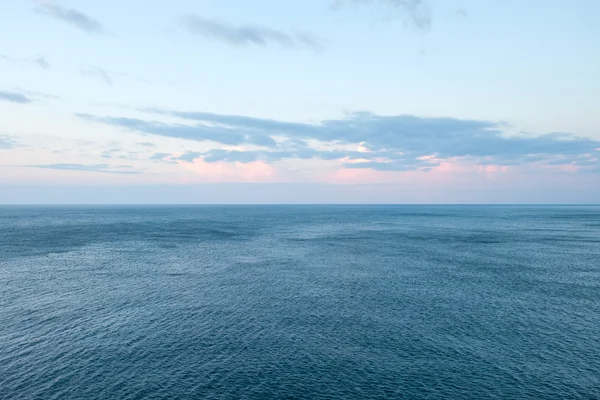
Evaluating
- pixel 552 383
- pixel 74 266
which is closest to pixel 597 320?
pixel 552 383

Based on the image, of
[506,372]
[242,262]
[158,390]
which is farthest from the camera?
[242,262]

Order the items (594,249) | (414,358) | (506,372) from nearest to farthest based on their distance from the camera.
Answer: (506,372), (414,358), (594,249)

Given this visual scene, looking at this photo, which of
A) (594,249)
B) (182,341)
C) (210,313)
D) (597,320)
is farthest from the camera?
(594,249)

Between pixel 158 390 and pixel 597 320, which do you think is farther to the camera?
pixel 597 320

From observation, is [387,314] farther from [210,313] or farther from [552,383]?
[210,313]

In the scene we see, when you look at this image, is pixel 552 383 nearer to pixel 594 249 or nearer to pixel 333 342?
pixel 333 342

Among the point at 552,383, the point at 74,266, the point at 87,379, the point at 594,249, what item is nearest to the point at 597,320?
the point at 552,383
